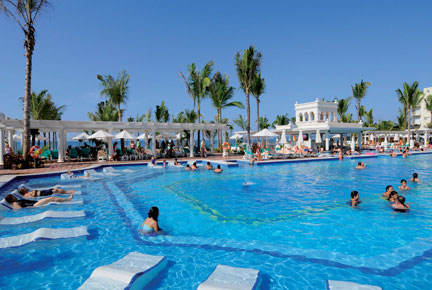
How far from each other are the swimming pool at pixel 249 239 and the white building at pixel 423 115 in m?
60.9

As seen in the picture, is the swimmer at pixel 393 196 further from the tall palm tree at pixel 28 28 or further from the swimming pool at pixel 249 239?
the tall palm tree at pixel 28 28

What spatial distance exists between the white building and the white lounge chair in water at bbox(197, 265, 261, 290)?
6876 cm

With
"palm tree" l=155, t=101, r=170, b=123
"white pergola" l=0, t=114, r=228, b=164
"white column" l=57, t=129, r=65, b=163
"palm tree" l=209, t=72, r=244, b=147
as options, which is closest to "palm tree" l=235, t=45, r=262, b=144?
"palm tree" l=209, t=72, r=244, b=147

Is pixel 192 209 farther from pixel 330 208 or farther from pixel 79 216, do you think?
pixel 330 208

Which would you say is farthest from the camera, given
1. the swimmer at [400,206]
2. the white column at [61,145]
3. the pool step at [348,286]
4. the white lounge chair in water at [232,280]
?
the white column at [61,145]

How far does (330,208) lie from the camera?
8203 mm

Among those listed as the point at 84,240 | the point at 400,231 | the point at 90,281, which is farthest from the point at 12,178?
the point at 400,231

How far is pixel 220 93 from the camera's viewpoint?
26531 mm

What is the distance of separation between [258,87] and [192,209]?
2328cm

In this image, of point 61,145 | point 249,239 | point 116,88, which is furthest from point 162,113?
point 249,239

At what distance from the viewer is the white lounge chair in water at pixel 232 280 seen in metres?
3.32

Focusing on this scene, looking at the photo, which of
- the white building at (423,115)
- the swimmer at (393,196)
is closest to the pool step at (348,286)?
the swimmer at (393,196)

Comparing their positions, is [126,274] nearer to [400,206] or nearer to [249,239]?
[249,239]

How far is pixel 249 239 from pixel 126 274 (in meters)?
2.92
